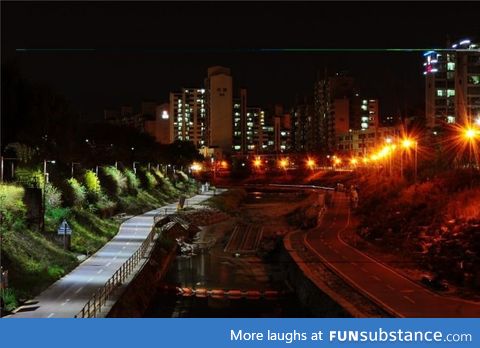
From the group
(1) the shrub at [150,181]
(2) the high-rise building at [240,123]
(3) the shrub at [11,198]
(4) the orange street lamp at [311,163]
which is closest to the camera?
(3) the shrub at [11,198]

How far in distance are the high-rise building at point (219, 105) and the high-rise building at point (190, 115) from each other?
1030 cm

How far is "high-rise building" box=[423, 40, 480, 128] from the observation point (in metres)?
86.1

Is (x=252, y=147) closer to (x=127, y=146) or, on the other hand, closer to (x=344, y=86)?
(x=344, y=86)

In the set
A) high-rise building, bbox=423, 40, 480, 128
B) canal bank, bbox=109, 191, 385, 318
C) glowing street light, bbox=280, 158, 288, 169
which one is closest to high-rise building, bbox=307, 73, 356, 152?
glowing street light, bbox=280, 158, 288, 169

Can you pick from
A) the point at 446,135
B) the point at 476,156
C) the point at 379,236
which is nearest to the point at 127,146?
the point at 446,135

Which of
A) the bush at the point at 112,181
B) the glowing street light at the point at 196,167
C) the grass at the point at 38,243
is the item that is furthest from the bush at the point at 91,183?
the glowing street light at the point at 196,167

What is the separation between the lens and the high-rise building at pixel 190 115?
6614 inches

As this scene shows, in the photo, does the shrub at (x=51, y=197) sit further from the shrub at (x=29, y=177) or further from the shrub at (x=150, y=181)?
the shrub at (x=150, y=181)

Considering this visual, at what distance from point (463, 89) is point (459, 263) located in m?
64.0

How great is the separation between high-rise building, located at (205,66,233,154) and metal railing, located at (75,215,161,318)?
12339cm

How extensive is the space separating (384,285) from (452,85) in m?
73.9

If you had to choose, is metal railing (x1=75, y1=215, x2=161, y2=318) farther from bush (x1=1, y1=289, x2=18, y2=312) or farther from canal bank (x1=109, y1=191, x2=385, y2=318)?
bush (x1=1, y1=289, x2=18, y2=312)

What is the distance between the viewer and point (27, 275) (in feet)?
73.8

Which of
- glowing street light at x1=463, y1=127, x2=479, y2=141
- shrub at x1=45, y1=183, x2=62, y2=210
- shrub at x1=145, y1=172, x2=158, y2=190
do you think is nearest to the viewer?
shrub at x1=45, y1=183, x2=62, y2=210
